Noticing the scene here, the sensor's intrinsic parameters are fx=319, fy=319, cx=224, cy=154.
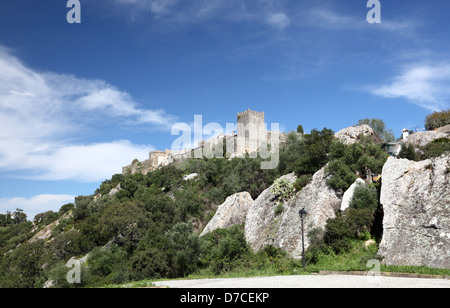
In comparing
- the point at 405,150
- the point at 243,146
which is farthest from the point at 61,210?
the point at 405,150

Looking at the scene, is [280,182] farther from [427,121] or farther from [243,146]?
[243,146]

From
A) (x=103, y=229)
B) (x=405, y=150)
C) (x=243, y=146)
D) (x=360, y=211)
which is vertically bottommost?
(x=103, y=229)

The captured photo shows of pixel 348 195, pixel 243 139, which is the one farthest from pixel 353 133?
pixel 243 139

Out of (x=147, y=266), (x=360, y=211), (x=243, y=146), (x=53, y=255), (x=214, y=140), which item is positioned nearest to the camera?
(x=360, y=211)

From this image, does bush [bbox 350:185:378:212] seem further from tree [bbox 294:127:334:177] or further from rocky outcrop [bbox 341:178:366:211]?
tree [bbox 294:127:334:177]

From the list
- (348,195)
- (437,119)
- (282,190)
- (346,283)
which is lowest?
(346,283)

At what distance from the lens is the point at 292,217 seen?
71.2 feet

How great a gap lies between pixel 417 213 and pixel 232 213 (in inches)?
627

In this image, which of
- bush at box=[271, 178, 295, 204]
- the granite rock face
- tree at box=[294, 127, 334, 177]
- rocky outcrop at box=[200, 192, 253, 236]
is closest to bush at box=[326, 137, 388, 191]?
tree at box=[294, 127, 334, 177]

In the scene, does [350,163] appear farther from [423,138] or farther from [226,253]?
[423,138]

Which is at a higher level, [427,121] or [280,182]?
[427,121]
